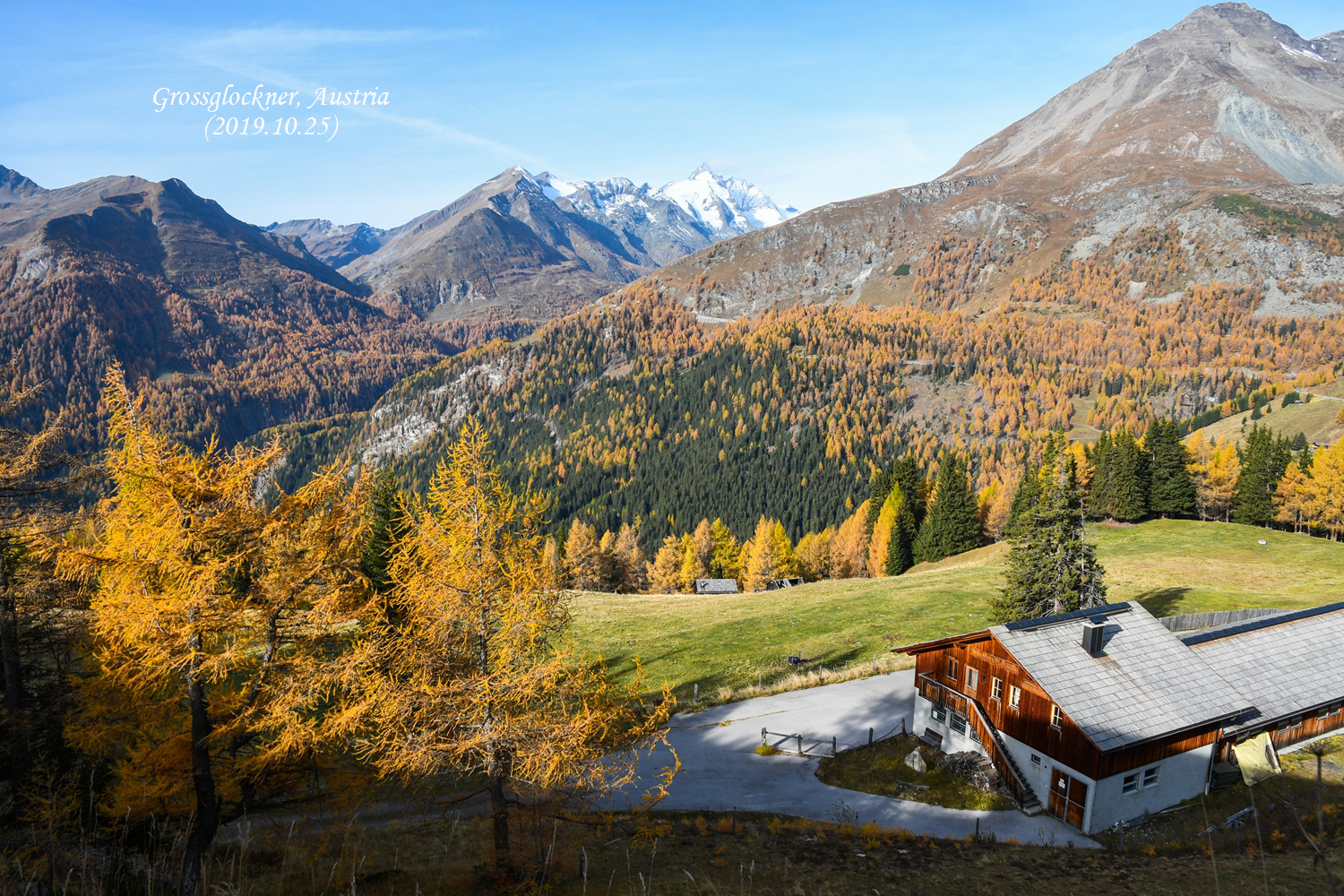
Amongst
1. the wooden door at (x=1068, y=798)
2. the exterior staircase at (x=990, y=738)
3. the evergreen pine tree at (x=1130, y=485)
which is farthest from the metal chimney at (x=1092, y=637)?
the evergreen pine tree at (x=1130, y=485)

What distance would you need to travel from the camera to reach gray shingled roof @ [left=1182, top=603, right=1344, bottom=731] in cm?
2955

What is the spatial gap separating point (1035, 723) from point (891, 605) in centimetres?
2695

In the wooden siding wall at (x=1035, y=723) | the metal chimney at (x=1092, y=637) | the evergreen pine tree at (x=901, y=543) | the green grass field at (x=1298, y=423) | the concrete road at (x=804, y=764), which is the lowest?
the evergreen pine tree at (x=901, y=543)

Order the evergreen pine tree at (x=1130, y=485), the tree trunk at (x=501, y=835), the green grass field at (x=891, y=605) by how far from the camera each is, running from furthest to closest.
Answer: the evergreen pine tree at (x=1130, y=485) < the green grass field at (x=891, y=605) < the tree trunk at (x=501, y=835)

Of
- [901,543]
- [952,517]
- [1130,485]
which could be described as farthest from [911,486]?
[1130,485]

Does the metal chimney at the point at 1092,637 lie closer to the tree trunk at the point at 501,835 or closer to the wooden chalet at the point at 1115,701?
the wooden chalet at the point at 1115,701

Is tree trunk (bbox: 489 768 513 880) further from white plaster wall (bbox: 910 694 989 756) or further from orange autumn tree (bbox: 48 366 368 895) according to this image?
white plaster wall (bbox: 910 694 989 756)

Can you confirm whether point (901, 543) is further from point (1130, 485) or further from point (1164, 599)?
point (1164, 599)

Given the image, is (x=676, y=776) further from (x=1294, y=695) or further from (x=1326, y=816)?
(x=1294, y=695)

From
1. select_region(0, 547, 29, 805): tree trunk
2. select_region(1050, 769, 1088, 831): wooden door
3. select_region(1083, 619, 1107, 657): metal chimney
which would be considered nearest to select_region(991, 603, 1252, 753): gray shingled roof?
select_region(1083, 619, 1107, 657): metal chimney

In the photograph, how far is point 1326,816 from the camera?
25516 millimetres

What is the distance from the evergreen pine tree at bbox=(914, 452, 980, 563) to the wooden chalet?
5148 centimetres

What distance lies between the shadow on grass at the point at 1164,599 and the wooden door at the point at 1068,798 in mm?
25345

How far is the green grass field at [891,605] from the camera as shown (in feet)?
147
